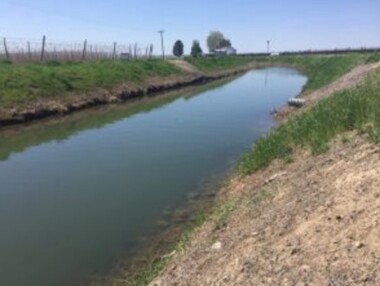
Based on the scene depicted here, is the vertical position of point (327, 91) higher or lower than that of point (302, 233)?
lower

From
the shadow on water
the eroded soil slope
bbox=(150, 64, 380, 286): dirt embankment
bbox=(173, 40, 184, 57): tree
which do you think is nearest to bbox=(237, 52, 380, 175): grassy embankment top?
bbox=(150, 64, 380, 286): dirt embankment

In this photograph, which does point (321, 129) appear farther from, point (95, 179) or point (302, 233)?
point (95, 179)

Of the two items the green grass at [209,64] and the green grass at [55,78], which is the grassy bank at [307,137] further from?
the green grass at [209,64]

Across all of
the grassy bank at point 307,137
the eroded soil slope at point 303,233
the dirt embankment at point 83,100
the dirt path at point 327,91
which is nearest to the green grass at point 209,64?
the dirt embankment at point 83,100

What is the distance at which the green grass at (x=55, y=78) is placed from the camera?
35.5 meters

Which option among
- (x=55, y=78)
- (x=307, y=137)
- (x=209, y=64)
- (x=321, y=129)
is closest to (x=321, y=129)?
(x=321, y=129)

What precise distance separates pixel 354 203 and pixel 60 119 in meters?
27.1

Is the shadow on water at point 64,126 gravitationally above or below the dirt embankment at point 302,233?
below

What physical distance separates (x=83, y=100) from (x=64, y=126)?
346 inches

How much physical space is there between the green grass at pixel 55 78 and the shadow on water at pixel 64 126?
2729 millimetres

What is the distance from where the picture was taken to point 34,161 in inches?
867

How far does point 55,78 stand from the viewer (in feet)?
136

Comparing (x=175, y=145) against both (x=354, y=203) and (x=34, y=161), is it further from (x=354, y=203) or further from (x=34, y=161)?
(x=354, y=203)

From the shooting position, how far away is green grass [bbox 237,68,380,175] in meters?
12.9
